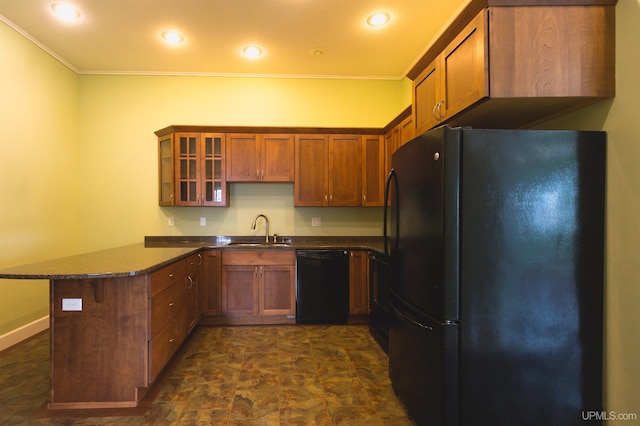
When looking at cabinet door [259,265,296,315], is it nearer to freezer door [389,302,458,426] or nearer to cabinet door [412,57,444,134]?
freezer door [389,302,458,426]

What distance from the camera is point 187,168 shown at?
357 centimetres

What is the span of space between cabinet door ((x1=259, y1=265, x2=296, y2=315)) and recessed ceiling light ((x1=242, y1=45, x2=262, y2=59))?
2.32 m

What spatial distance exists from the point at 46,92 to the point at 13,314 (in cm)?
227

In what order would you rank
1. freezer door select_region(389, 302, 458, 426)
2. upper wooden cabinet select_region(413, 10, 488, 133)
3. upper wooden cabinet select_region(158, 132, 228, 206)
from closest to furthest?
freezer door select_region(389, 302, 458, 426)
upper wooden cabinet select_region(413, 10, 488, 133)
upper wooden cabinet select_region(158, 132, 228, 206)

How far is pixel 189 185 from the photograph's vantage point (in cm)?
359

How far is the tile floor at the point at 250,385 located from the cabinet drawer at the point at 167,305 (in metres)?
0.44

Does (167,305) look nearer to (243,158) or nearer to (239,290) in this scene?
(239,290)

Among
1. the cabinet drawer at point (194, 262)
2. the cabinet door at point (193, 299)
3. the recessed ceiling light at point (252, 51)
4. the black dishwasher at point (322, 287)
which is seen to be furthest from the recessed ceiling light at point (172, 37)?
the black dishwasher at point (322, 287)

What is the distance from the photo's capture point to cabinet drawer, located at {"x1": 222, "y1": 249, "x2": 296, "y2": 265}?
3.33 meters

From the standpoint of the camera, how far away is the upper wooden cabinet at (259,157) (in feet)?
11.7

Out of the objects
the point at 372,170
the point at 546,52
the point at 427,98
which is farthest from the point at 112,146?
the point at 546,52

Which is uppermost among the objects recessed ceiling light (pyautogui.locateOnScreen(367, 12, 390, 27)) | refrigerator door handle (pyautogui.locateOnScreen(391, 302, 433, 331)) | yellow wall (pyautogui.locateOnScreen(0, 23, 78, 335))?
recessed ceiling light (pyautogui.locateOnScreen(367, 12, 390, 27))

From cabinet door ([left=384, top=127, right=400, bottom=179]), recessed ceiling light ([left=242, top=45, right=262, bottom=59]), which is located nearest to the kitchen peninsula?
recessed ceiling light ([left=242, top=45, right=262, bottom=59])

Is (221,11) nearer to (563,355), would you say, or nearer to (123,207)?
(123,207)
